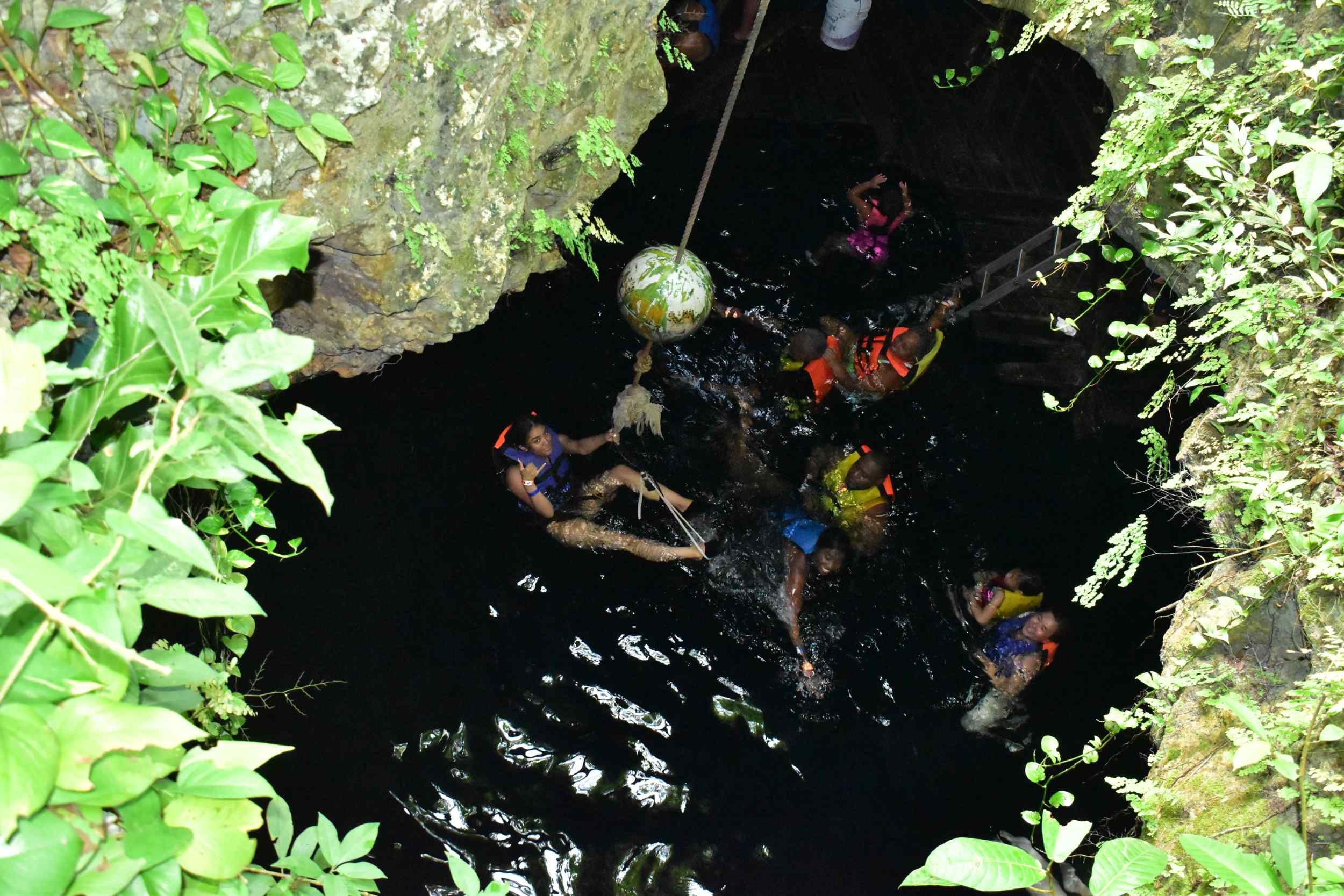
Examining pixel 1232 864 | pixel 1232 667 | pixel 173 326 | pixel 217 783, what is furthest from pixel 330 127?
pixel 1232 667

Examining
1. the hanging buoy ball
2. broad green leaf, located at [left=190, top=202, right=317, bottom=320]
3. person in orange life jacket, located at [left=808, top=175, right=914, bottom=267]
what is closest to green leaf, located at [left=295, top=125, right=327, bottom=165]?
broad green leaf, located at [left=190, top=202, right=317, bottom=320]

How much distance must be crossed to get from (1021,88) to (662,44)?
5.29 metres

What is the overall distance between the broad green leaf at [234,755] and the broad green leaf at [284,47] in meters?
2.82

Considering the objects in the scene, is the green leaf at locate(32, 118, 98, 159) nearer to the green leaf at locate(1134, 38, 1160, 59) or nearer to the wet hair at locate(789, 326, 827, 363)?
the green leaf at locate(1134, 38, 1160, 59)

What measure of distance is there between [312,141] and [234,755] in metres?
2.68

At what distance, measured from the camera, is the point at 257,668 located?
5008 millimetres

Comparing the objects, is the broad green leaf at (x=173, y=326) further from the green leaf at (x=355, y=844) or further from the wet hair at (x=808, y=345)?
the wet hair at (x=808, y=345)

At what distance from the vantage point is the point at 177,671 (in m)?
1.83

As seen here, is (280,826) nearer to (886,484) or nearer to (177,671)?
(177,671)

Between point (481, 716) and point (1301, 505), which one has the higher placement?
point (1301, 505)

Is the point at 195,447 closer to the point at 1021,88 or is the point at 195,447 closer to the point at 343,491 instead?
the point at 343,491

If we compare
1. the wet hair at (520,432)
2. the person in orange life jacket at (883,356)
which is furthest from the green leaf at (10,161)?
the person in orange life jacket at (883,356)

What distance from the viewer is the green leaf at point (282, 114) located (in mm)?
3402

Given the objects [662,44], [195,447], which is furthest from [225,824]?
[662,44]
